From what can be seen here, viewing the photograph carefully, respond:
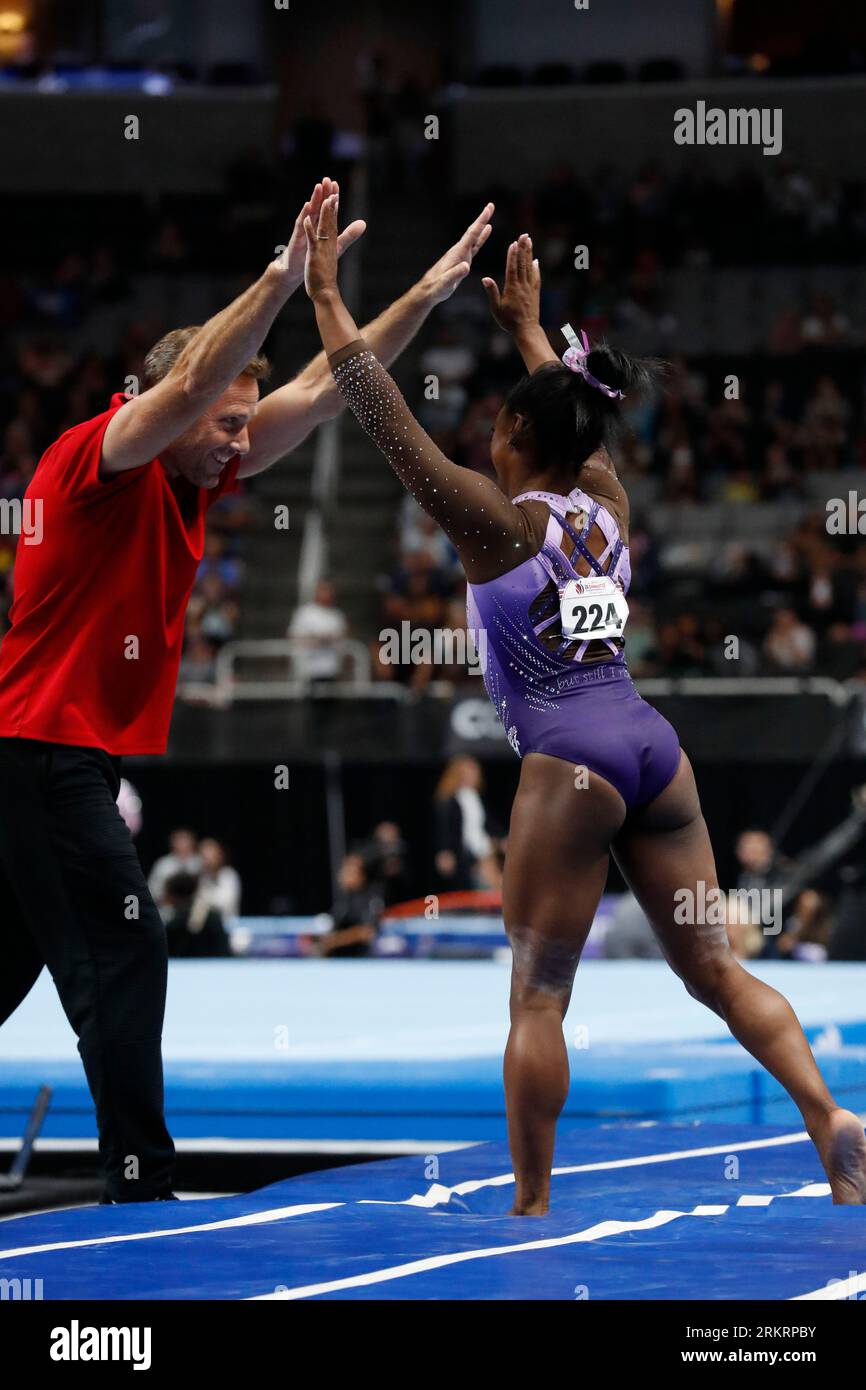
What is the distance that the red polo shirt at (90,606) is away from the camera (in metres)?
3.32

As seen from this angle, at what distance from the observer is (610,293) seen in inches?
637

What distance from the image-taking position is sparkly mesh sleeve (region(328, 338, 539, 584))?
3.03 meters

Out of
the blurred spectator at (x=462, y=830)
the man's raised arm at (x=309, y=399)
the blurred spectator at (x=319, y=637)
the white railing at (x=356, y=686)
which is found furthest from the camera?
the blurred spectator at (x=319, y=637)

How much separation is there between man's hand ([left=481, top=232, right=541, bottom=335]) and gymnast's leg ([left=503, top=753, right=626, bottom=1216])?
1060 millimetres

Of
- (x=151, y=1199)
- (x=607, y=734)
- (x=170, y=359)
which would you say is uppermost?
(x=170, y=359)

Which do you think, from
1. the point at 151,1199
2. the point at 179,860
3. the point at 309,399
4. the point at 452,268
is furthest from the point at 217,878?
the point at 452,268

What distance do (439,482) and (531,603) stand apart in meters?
0.29

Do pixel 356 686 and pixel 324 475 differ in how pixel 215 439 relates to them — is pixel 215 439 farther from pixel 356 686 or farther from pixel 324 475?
pixel 324 475

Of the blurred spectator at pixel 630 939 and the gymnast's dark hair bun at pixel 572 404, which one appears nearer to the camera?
the gymnast's dark hair bun at pixel 572 404

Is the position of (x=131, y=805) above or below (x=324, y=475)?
below

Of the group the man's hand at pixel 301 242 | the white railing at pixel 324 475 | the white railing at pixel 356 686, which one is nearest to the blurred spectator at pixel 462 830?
the white railing at pixel 356 686

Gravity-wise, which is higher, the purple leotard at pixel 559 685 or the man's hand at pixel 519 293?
the man's hand at pixel 519 293

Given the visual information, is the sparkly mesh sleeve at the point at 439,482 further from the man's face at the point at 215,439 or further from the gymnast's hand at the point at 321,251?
the man's face at the point at 215,439

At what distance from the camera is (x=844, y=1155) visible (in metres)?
3.08
